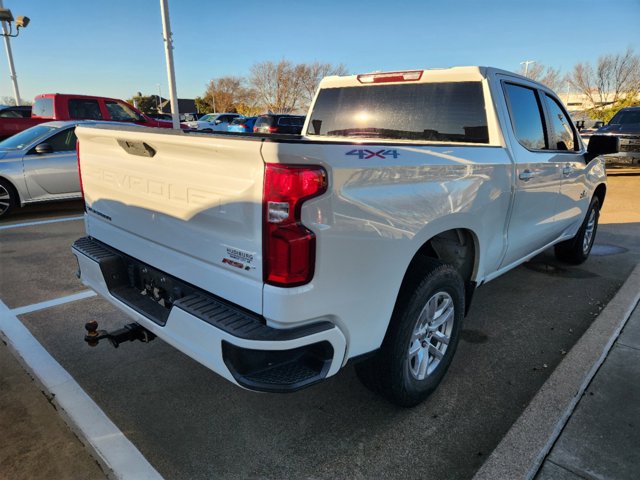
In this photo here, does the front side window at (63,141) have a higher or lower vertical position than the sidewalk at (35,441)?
higher

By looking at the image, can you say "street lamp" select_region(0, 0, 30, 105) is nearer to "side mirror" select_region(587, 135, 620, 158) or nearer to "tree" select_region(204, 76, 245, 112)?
"side mirror" select_region(587, 135, 620, 158)

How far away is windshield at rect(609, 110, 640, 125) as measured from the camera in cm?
1441

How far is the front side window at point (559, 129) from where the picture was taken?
4.11 metres

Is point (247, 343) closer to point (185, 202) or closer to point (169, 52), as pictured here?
point (185, 202)

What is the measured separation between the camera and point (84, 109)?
1120 centimetres

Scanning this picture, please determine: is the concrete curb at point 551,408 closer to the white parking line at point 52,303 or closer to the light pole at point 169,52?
the white parking line at point 52,303

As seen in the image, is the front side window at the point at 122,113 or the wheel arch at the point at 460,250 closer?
the wheel arch at the point at 460,250

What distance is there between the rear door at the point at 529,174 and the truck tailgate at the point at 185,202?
2183mm

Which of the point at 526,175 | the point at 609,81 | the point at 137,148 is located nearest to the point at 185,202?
the point at 137,148

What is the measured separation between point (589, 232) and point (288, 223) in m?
5.14

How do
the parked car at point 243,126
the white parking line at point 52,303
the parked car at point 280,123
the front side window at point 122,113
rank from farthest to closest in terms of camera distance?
the parked car at point 243,126, the parked car at point 280,123, the front side window at point 122,113, the white parking line at point 52,303

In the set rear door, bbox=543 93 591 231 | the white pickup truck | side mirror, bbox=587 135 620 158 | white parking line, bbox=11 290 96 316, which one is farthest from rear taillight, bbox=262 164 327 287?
side mirror, bbox=587 135 620 158

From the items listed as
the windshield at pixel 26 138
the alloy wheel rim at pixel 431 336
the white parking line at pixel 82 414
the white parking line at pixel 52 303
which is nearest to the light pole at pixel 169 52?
the windshield at pixel 26 138

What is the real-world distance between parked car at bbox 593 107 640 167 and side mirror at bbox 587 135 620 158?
942cm
